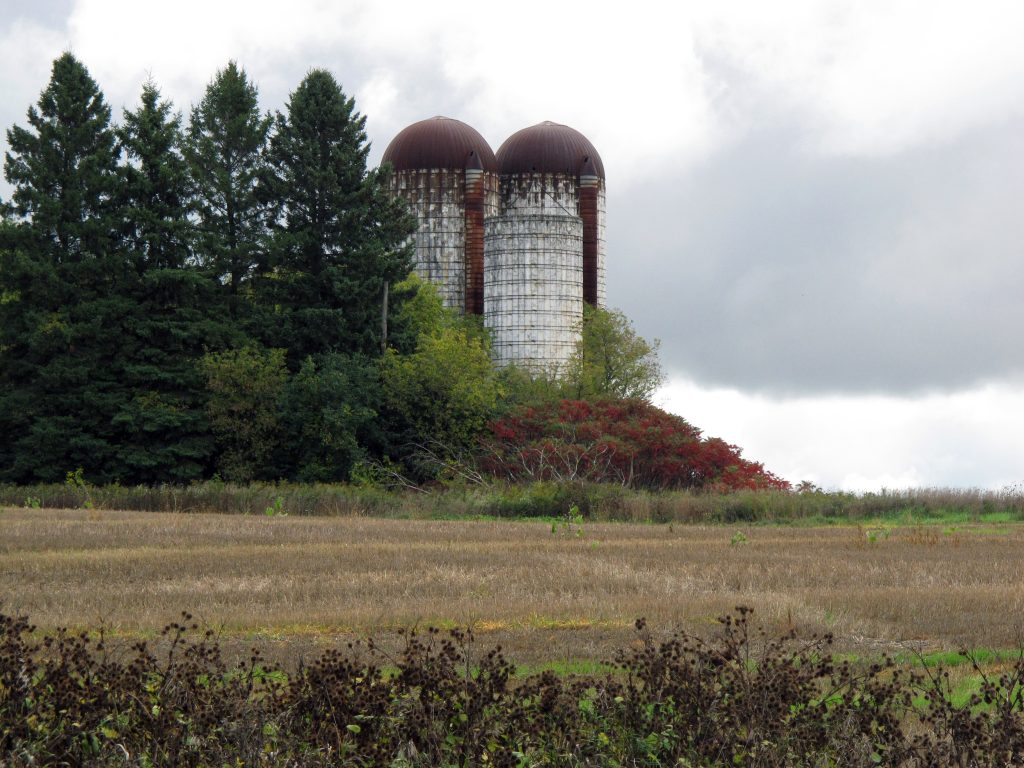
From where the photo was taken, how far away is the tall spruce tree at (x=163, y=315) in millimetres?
45812

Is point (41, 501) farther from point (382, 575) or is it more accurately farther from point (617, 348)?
point (617, 348)

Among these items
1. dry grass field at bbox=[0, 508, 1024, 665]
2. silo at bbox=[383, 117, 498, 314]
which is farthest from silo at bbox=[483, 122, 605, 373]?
dry grass field at bbox=[0, 508, 1024, 665]

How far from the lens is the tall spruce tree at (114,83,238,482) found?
1804 inches

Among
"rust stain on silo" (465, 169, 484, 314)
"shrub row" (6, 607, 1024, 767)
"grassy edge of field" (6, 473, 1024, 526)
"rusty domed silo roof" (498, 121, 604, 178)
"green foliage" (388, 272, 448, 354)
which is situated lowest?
"shrub row" (6, 607, 1024, 767)

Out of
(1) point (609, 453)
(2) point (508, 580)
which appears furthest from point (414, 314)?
(2) point (508, 580)

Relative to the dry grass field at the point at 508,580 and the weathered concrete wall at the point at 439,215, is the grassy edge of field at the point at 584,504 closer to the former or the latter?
the dry grass field at the point at 508,580

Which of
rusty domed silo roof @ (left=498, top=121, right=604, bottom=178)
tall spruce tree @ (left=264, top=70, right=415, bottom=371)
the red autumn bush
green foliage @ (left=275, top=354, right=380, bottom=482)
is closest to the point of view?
the red autumn bush

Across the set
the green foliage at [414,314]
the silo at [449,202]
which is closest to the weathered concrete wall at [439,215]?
the silo at [449,202]

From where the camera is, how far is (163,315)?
47688 millimetres

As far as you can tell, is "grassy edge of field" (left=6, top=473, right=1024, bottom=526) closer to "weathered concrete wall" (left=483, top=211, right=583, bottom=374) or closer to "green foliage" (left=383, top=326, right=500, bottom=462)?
"green foliage" (left=383, top=326, right=500, bottom=462)

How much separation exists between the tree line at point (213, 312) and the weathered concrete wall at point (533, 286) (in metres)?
8.08

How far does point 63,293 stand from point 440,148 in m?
23.8

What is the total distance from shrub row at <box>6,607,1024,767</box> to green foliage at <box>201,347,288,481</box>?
123ft

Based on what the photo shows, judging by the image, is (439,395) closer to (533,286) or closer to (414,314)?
(414,314)
